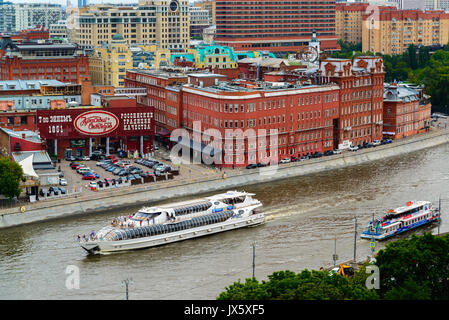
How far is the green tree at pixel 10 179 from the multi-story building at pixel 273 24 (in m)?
109

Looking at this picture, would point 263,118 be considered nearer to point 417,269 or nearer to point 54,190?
point 54,190

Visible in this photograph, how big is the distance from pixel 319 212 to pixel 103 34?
4156 inches

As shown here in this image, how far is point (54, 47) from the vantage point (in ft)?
379

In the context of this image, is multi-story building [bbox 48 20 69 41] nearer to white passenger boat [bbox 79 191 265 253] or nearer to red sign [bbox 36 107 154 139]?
red sign [bbox 36 107 154 139]

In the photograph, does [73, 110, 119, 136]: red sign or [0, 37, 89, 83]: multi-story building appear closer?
[73, 110, 119, 136]: red sign

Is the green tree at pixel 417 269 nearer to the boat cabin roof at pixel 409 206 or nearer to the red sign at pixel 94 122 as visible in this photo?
the boat cabin roof at pixel 409 206

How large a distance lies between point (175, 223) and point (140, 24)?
111m

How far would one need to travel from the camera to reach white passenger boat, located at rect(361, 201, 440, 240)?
55.1 meters

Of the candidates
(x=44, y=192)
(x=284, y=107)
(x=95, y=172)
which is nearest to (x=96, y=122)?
(x=95, y=172)

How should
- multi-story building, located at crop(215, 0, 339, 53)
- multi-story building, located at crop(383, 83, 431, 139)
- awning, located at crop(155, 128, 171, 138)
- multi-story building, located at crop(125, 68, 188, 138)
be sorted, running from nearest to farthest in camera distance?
multi-story building, located at crop(125, 68, 188, 138) < awning, located at crop(155, 128, 171, 138) < multi-story building, located at crop(383, 83, 431, 139) < multi-story building, located at crop(215, 0, 339, 53)

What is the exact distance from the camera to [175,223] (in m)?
55.3

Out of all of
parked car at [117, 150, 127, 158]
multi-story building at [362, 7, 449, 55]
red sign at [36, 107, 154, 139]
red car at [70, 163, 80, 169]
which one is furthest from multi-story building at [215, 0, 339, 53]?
red car at [70, 163, 80, 169]

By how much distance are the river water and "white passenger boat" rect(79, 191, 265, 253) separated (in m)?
0.65
